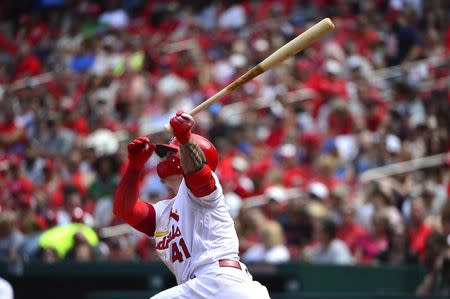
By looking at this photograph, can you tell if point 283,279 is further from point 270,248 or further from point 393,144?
point 393,144

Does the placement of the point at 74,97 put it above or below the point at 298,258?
above

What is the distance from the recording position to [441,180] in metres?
10.5

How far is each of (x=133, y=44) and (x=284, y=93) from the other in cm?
352

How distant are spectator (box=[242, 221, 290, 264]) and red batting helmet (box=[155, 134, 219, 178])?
12.5ft

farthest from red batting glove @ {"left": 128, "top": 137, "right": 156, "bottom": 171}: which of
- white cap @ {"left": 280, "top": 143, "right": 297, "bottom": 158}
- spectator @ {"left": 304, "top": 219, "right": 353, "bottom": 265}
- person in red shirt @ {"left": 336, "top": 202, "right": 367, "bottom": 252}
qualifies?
white cap @ {"left": 280, "top": 143, "right": 297, "bottom": 158}

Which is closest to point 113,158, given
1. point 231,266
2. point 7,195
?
point 7,195

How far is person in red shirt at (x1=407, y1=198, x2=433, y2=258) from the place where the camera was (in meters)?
9.41

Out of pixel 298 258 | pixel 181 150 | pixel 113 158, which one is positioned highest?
pixel 181 150

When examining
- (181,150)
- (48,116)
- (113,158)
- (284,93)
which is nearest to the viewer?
(181,150)

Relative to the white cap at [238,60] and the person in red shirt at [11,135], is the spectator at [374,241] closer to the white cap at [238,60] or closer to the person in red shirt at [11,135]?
the white cap at [238,60]

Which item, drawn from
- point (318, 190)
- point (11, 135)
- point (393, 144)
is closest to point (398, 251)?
point (318, 190)

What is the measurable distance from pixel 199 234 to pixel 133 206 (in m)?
0.58

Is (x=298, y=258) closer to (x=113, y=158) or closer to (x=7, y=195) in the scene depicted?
(x=113, y=158)

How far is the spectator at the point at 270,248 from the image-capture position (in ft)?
32.2
